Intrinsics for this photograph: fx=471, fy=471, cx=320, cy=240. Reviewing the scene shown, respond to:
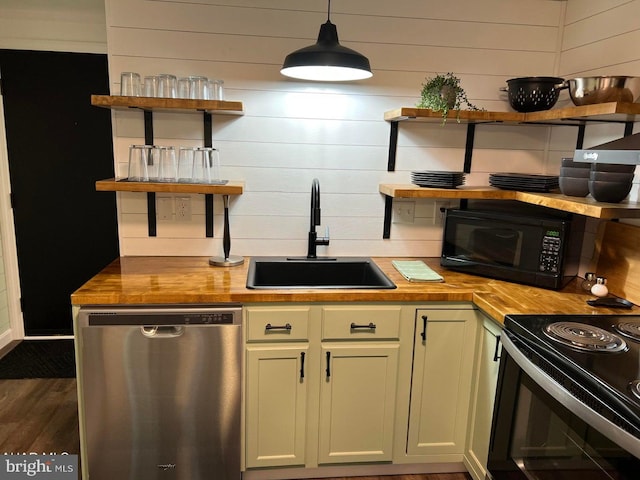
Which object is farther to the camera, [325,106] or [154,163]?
[325,106]

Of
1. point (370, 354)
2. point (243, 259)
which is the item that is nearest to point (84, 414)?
point (243, 259)

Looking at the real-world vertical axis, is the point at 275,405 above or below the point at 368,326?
below

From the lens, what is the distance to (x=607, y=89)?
1871 millimetres

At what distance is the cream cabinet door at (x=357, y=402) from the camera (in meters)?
2.09

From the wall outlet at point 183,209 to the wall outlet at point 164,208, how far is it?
0.04m

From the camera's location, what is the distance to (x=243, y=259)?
98.1 inches

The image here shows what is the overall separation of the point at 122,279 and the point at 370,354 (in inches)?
45.8

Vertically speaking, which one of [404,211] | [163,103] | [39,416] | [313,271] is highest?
[163,103]

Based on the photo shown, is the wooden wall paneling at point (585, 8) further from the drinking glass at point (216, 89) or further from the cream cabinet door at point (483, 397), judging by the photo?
the drinking glass at point (216, 89)

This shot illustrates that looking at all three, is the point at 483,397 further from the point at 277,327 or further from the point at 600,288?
the point at 277,327

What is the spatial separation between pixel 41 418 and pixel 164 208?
1.37 metres

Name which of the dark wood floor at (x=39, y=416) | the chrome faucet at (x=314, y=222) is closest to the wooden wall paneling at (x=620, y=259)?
the chrome faucet at (x=314, y=222)

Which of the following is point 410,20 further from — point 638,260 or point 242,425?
point 242,425

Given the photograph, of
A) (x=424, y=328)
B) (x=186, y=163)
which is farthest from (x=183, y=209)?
(x=424, y=328)
